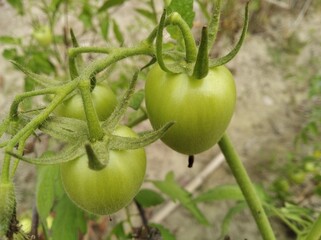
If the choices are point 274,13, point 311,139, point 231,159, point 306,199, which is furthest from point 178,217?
point 274,13

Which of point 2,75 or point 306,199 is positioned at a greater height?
point 306,199

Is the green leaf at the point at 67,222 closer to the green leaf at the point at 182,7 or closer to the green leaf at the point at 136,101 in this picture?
the green leaf at the point at 136,101

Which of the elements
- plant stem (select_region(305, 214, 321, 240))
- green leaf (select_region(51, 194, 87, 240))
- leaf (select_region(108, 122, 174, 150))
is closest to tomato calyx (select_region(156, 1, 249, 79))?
leaf (select_region(108, 122, 174, 150))

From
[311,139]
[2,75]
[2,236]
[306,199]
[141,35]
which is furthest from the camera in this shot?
[141,35]

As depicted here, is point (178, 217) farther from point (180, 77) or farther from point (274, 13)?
point (274, 13)

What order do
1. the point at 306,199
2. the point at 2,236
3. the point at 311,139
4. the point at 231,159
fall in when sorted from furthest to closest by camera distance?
1. the point at 311,139
2. the point at 306,199
3. the point at 231,159
4. the point at 2,236

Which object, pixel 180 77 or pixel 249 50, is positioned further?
pixel 249 50
